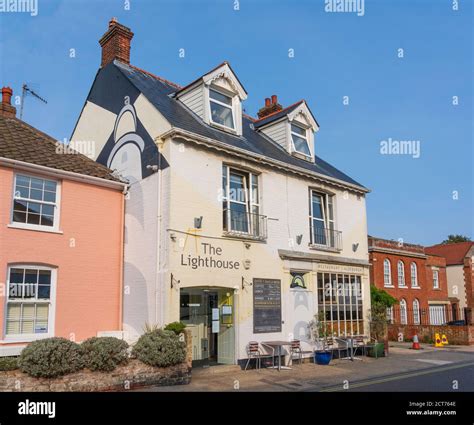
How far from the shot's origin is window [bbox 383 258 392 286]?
31.2 metres

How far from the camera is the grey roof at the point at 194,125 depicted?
587 inches

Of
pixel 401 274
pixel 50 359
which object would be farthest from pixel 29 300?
pixel 401 274

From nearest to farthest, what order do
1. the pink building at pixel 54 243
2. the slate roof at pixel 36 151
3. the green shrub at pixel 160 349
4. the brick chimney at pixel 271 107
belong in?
the green shrub at pixel 160 349 → the pink building at pixel 54 243 → the slate roof at pixel 36 151 → the brick chimney at pixel 271 107

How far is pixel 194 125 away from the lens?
1520 centimetres

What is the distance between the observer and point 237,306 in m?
14.4

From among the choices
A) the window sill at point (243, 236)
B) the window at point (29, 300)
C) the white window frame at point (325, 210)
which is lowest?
the window at point (29, 300)

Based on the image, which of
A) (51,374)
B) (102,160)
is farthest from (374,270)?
(51,374)

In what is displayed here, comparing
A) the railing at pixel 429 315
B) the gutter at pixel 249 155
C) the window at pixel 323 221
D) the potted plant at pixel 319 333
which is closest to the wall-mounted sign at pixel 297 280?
the potted plant at pixel 319 333

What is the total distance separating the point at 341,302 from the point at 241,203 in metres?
6.21

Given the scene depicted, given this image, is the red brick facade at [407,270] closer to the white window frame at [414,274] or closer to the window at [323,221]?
the white window frame at [414,274]

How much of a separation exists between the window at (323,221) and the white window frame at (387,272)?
13.9 metres

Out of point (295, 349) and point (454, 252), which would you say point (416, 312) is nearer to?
point (454, 252)

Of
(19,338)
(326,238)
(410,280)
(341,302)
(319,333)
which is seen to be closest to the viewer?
(19,338)

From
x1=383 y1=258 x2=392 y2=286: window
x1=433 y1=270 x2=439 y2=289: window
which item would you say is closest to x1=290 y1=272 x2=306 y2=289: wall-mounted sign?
x1=383 y1=258 x2=392 y2=286: window
